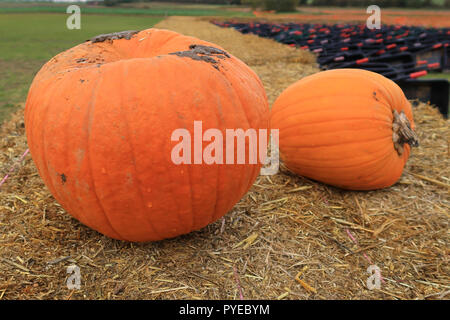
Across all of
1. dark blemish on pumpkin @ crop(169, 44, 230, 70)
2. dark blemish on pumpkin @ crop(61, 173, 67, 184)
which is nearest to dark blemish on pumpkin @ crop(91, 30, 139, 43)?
dark blemish on pumpkin @ crop(169, 44, 230, 70)

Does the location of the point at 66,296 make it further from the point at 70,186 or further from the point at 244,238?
the point at 244,238

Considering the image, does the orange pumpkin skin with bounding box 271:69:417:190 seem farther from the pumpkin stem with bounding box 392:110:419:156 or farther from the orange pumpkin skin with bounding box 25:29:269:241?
the orange pumpkin skin with bounding box 25:29:269:241

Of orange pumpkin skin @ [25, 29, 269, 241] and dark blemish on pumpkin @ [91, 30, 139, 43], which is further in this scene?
dark blemish on pumpkin @ [91, 30, 139, 43]

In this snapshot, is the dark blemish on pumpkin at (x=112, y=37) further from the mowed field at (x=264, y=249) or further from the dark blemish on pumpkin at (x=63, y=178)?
the mowed field at (x=264, y=249)

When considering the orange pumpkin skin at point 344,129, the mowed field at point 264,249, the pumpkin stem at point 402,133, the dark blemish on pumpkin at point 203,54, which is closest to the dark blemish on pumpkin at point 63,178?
the mowed field at point 264,249

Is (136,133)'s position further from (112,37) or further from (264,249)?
(264,249)

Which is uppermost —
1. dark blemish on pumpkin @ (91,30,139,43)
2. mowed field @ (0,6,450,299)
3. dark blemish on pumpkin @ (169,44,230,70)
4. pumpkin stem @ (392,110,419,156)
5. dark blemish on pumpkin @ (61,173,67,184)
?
dark blemish on pumpkin @ (91,30,139,43)

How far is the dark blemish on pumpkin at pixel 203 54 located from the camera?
1.95 metres

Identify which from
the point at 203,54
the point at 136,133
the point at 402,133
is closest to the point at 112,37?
the point at 203,54

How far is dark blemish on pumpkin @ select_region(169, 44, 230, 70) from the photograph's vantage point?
1.95 m

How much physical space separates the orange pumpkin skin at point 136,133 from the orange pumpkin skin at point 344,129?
82 cm

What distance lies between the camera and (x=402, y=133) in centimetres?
266

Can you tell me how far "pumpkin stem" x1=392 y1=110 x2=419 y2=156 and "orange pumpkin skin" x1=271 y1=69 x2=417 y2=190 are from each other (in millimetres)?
37

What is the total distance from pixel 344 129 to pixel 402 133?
1.47ft
